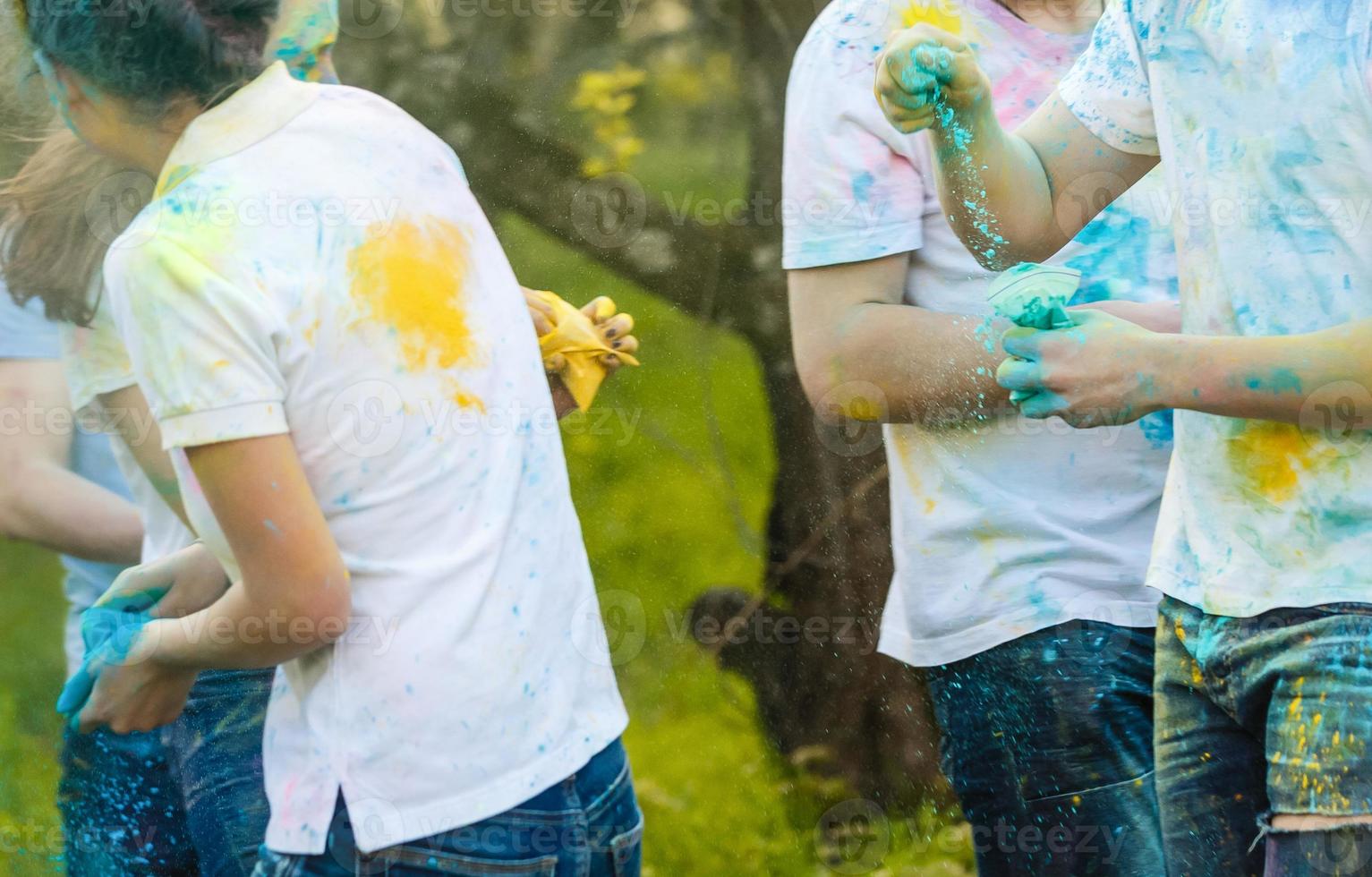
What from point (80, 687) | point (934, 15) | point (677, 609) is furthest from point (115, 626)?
point (934, 15)

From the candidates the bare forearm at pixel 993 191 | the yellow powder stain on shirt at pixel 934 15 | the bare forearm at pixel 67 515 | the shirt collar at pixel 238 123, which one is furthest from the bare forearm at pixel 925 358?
the bare forearm at pixel 67 515

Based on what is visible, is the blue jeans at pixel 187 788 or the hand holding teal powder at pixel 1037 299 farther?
the blue jeans at pixel 187 788

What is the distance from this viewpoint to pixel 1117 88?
1.69 m

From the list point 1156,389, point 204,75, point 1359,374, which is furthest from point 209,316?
point 1359,374

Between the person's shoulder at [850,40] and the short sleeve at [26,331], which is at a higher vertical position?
the person's shoulder at [850,40]

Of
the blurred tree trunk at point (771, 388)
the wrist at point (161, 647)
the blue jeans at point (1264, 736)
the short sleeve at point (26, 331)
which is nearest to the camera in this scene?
the blue jeans at point (1264, 736)

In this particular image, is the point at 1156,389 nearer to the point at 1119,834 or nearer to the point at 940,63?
the point at 940,63

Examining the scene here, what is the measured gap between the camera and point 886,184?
1.87 m

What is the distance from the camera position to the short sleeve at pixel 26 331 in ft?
7.02

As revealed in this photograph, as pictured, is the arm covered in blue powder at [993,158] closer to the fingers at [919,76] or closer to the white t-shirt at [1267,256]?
the fingers at [919,76]

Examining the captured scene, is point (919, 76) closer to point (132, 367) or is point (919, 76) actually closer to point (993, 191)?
point (993, 191)

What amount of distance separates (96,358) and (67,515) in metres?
0.25

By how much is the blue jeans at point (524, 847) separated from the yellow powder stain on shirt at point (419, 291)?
0.42 meters

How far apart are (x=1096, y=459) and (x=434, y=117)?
3.99 feet
